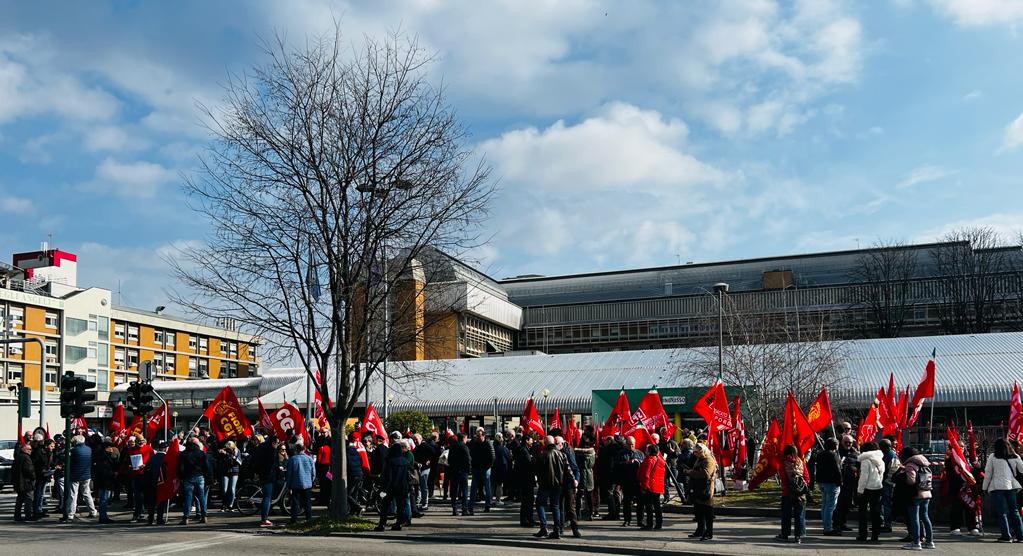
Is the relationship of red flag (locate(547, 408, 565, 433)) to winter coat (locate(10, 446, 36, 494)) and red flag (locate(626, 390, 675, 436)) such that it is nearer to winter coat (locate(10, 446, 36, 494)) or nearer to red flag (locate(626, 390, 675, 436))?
red flag (locate(626, 390, 675, 436))

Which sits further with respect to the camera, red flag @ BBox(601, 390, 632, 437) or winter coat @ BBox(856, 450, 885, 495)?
red flag @ BBox(601, 390, 632, 437)

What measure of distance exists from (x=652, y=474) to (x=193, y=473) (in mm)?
8982

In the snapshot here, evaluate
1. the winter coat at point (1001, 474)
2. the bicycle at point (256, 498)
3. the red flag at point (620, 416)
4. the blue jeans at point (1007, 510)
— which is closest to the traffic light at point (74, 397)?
the bicycle at point (256, 498)

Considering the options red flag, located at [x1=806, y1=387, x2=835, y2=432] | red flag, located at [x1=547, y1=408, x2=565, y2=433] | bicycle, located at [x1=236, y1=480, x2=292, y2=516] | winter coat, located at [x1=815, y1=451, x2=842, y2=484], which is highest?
red flag, located at [x1=806, y1=387, x2=835, y2=432]

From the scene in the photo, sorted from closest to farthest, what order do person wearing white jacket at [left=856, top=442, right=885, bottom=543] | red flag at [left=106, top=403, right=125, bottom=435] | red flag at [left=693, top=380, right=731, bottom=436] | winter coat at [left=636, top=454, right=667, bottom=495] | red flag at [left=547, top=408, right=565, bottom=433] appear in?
person wearing white jacket at [left=856, top=442, right=885, bottom=543] → winter coat at [left=636, top=454, right=667, bottom=495] → red flag at [left=547, top=408, right=565, bottom=433] → red flag at [left=693, top=380, right=731, bottom=436] → red flag at [left=106, top=403, right=125, bottom=435]

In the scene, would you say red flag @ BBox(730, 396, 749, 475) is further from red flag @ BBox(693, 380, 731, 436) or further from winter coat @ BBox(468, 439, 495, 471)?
winter coat @ BBox(468, 439, 495, 471)

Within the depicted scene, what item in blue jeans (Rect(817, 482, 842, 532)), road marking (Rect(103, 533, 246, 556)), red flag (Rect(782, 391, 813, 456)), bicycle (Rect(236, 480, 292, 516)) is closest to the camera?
road marking (Rect(103, 533, 246, 556))

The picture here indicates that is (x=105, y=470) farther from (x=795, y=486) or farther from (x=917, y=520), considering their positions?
(x=917, y=520)

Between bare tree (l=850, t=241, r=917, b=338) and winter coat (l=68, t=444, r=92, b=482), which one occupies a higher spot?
bare tree (l=850, t=241, r=917, b=338)

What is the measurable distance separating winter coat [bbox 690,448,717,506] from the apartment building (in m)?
63.9

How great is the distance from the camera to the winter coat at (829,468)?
16.2 meters

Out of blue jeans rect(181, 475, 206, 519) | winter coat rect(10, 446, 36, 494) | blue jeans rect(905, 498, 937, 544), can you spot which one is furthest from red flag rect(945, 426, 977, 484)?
winter coat rect(10, 446, 36, 494)

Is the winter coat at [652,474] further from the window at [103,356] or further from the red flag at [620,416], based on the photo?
the window at [103,356]

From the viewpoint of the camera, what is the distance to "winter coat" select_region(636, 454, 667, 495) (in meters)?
17.0
